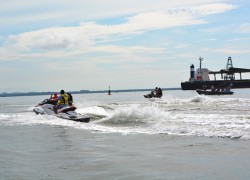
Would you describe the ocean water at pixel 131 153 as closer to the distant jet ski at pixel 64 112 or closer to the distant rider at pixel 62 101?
the distant jet ski at pixel 64 112

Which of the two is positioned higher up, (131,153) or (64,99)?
(64,99)

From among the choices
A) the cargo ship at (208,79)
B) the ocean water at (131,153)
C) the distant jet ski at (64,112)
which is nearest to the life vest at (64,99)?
the distant jet ski at (64,112)

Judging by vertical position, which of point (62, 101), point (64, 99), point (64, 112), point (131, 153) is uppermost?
point (64, 99)

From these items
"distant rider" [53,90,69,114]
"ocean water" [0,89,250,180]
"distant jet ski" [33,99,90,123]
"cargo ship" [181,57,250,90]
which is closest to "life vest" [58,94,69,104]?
"distant rider" [53,90,69,114]

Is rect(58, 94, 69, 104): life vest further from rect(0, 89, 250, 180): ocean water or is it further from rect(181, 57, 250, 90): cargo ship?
rect(181, 57, 250, 90): cargo ship

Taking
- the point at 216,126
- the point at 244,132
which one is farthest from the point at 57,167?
the point at 216,126

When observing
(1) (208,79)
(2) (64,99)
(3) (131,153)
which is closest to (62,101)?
(2) (64,99)

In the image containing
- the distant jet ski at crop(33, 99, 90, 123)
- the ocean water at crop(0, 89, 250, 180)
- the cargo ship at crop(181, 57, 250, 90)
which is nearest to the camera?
the ocean water at crop(0, 89, 250, 180)

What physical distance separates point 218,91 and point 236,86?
159 ft

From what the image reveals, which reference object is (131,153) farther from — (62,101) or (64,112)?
(62,101)

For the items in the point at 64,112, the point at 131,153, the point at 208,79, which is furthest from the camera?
the point at 208,79

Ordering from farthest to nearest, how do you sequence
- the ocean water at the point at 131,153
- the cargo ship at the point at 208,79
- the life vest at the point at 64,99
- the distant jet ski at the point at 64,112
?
the cargo ship at the point at 208,79
the life vest at the point at 64,99
the distant jet ski at the point at 64,112
the ocean water at the point at 131,153

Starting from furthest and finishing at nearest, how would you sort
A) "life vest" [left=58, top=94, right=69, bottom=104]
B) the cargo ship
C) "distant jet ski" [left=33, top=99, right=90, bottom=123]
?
the cargo ship < "life vest" [left=58, top=94, right=69, bottom=104] < "distant jet ski" [left=33, top=99, right=90, bottom=123]

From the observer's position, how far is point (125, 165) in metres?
9.11
